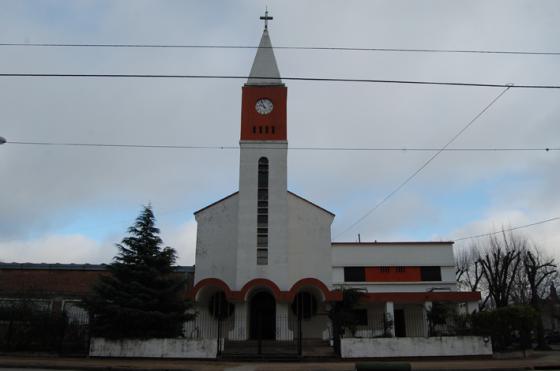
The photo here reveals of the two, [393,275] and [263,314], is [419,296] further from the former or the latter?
[263,314]

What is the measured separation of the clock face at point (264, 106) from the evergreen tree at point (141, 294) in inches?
379

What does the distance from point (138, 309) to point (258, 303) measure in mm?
8259

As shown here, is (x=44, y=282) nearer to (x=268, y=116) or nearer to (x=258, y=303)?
(x=258, y=303)

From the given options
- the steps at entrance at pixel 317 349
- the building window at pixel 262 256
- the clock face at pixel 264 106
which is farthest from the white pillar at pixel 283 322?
the clock face at pixel 264 106

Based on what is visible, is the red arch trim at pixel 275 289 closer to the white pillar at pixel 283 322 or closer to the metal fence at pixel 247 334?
the white pillar at pixel 283 322

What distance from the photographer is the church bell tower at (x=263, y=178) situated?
26203mm

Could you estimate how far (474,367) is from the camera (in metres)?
16.6

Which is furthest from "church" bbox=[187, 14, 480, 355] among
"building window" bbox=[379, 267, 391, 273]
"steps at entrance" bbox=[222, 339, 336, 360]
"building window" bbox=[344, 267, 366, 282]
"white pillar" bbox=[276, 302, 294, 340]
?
"building window" bbox=[344, 267, 366, 282]

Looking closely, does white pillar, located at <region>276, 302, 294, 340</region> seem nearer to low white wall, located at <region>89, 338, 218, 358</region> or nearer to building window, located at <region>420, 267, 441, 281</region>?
low white wall, located at <region>89, 338, 218, 358</region>

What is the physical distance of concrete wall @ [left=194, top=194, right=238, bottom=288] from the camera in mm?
28000

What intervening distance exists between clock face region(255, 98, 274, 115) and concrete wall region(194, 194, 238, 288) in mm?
5362

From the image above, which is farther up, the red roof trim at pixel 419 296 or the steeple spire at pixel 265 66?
the steeple spire at pixel 265 66

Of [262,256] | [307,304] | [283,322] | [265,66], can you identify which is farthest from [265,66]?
[283,322]

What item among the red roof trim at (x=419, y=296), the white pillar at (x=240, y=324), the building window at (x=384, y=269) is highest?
the building window at (x=384, y=269)
